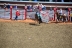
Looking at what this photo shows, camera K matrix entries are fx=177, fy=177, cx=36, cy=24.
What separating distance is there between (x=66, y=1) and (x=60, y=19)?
579cm

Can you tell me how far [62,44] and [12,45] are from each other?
206cm

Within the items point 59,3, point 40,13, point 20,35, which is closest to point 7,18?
point 40,13

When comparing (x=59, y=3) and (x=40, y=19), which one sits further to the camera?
(x=59, y=3)

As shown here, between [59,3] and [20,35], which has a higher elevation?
[59,3]

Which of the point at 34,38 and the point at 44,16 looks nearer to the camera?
the point at 34,38

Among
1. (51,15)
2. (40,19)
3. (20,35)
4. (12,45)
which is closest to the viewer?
(12,45)

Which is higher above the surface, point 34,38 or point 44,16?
point 44,16

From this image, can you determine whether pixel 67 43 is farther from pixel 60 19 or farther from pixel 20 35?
pixel 60 19

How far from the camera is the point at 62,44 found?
24.2ft

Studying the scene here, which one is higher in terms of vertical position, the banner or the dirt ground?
the banner

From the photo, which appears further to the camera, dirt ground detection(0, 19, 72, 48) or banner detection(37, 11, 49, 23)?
banner detection(37, 11, 49, 23)

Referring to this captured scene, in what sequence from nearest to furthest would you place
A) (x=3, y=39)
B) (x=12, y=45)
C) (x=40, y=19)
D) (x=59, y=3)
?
(x=12, y=45) < (x=3, y=39) < (x=40, y=19) < (x=59, y=3)

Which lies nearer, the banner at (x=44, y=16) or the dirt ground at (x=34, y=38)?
the dirt ground at (x=34, y=38)

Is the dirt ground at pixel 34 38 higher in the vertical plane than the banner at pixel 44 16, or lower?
lower
